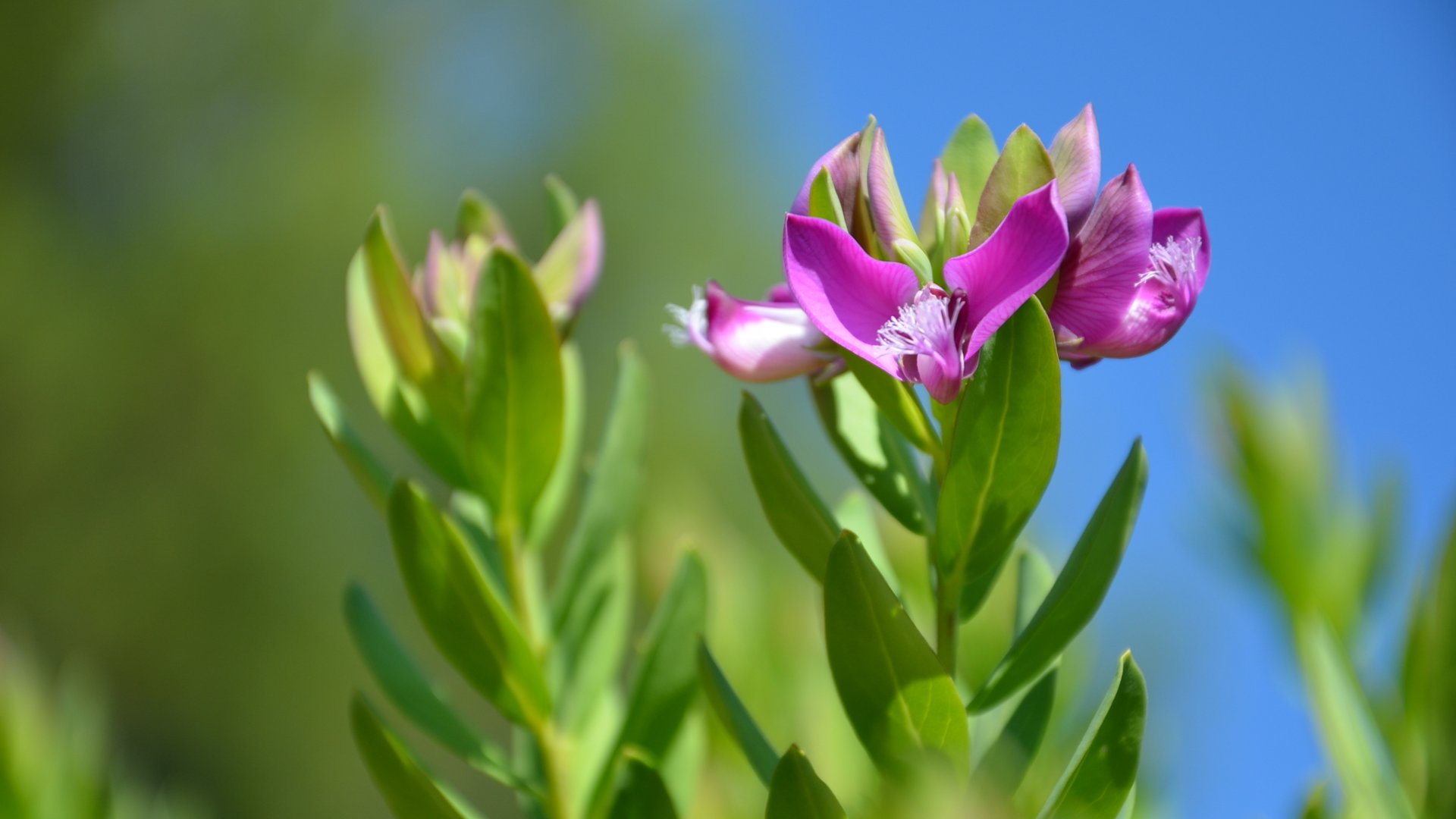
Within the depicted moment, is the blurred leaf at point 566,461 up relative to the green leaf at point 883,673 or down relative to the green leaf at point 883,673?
up

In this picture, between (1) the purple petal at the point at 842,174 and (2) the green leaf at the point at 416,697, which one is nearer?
(1) the purple petal at the point at 842,174

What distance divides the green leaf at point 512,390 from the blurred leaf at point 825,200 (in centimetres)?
13

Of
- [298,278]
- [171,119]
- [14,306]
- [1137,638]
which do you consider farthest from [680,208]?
[1137,638]

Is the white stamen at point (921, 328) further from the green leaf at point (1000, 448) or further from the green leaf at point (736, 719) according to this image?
the green leaf at point (736, 719)

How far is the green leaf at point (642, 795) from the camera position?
35 cm

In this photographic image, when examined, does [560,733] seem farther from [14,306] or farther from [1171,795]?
[14,306]

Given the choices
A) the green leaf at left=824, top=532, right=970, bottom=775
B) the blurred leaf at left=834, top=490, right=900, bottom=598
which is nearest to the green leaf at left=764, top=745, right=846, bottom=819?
the green leaf at left=824, top=532, right=970, bottom=775

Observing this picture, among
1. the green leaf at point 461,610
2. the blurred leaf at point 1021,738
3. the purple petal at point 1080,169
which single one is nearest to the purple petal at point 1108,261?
the purple petal at point 1080,169

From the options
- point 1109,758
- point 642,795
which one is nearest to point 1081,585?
point 1109,758

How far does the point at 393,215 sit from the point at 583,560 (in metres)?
5.72

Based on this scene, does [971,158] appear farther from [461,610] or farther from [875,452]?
[461,610]

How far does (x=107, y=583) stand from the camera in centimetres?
588

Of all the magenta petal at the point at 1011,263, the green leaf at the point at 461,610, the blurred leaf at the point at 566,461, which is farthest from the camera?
the blurred leaf at the point at 566,461

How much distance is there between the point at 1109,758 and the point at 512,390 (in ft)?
0.81
